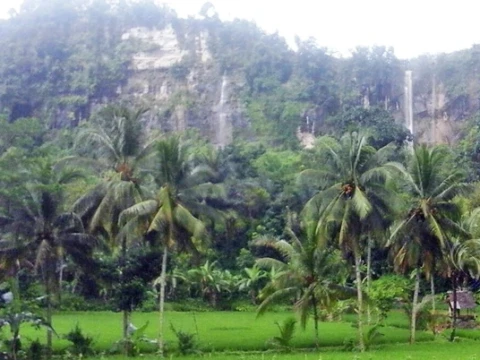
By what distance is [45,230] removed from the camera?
81.6 ft

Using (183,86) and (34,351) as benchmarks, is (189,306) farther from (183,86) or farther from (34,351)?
(183,86)

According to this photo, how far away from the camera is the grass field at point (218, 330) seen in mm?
26484

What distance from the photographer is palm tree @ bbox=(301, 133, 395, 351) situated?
26281 millimetres

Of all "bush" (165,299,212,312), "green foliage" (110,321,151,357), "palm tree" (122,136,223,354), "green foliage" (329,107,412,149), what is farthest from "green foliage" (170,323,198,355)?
"green foliage" (329,107,412,149)

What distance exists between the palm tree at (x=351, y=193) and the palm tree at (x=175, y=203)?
405 centimetres

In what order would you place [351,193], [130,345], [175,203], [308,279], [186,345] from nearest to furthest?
1. [130,345]
2. [186,345]
3. [175,203]
4. [308,279]
5. [351,193]

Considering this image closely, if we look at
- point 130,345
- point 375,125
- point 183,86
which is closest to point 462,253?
point 130,345

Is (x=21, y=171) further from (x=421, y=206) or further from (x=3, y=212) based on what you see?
(x=421, y=206)

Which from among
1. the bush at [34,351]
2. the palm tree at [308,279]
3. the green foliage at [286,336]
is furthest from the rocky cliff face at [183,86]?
the bush at [34,351]

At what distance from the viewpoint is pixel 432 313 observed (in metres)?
33.0

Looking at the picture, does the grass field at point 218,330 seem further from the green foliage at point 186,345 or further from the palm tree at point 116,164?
the palm tree at point 116,164

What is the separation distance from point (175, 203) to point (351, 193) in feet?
21.3

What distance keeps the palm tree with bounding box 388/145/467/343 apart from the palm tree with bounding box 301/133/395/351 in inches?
44.6

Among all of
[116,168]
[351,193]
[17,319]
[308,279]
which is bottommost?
[308,279]
